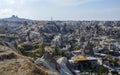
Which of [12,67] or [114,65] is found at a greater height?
[12,67]

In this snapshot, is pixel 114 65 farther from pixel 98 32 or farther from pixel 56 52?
pixel 98 32

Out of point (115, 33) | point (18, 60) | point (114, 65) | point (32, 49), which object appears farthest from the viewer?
Answer: point (115, 33)

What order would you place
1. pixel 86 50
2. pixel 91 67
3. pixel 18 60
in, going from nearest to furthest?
pixel 18 60, pixel 91 67, pixel 86 50

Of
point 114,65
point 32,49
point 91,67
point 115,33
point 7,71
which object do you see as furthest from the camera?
point 115,33

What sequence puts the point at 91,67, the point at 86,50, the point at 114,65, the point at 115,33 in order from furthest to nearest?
the point at 115,33
the point at 86,50
the point at 114,65
the point at 91,67

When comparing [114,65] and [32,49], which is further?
[32,49]

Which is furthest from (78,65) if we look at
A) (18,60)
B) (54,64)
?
(18,60)

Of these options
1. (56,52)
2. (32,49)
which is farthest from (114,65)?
(32,49)

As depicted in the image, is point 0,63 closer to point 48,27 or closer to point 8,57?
point 8,57

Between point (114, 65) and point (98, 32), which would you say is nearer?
point (114, 65)
